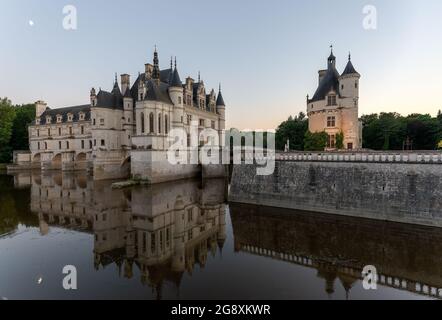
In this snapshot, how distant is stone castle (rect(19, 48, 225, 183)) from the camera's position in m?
25.8

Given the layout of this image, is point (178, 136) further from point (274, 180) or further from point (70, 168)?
point (70, 168)

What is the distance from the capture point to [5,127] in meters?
45.9

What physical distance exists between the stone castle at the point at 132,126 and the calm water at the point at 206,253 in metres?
9.98

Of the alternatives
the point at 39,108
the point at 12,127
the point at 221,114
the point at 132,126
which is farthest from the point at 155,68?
the point at 12,127

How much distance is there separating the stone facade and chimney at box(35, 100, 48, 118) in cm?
4760

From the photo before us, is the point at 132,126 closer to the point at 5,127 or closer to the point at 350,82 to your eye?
the point at 350,82

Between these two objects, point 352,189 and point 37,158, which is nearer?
point 352,189

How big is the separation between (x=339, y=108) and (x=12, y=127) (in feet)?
203

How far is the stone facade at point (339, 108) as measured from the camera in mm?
22078

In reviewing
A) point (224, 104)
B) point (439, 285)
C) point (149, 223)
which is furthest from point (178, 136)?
point (439, 285)

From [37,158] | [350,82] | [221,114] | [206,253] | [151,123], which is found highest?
[221,114]

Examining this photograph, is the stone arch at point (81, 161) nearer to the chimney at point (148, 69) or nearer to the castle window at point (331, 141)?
the chimney at point (148, 69)

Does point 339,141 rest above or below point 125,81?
below

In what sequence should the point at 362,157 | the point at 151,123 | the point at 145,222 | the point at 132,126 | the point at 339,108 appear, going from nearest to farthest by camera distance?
the point at 145,222 → the point at 362,157 → the point at 339,108 → the point at 151,123 → the point at 132,126
